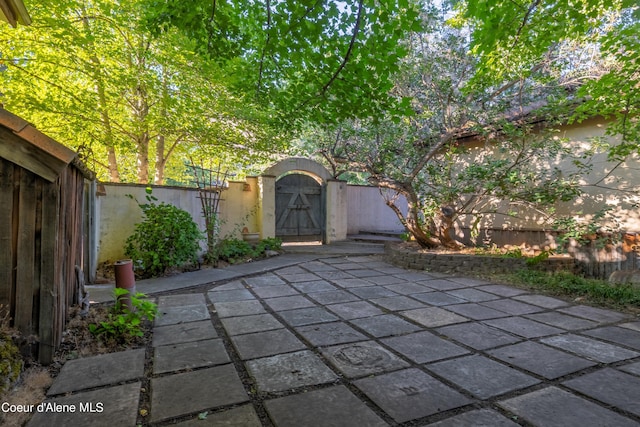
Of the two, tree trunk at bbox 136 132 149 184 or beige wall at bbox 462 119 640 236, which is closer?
beige wall at bbox 462 119 640 236

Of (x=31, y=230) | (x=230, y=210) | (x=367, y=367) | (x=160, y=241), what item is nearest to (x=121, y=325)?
(x=31, y=230)

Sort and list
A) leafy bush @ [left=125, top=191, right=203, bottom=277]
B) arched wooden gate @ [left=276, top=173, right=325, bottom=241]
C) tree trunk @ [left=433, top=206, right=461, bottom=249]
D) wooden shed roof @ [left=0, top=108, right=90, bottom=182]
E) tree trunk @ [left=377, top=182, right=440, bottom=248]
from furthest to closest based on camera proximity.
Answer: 1. arched wooden gate @ [left=276, top=173, right=325, bottom=241]
2. tree trunk @ [left=377, top=182, right=440, bottom=248]
3. tree trunk @ [left=433, top=206, right=461, bottom=249]
4. leafy bush @ [left=125, top=191, right=203, bottom=277]
5. wooden shed roof @ [left=0, top=108, right=90, bottom=182]

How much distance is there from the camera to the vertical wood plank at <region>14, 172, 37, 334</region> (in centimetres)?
196

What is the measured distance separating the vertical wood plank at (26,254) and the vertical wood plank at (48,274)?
0.17ft

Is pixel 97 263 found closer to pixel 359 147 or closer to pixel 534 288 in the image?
pixel 359 147

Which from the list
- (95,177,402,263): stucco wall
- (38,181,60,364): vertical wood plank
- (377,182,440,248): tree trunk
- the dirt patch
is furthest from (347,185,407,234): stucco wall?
(38,181,60,364): vertical wood plank

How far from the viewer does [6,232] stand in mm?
1933

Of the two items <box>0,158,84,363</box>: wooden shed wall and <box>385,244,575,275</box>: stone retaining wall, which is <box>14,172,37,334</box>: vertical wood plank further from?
<box>385,244,575,275</box>: stone retaining wall

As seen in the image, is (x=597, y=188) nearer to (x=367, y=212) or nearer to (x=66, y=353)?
(x=367, y=212)

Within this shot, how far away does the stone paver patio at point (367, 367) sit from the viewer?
1573 millimetres

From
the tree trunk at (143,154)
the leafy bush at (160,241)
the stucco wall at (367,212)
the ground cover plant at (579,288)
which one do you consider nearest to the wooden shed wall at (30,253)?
the leafy bush at (160,241)

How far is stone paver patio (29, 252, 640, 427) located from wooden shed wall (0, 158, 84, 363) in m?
0.35

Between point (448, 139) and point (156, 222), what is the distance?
16.7 ft

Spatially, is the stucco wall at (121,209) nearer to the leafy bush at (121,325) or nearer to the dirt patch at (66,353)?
the dirt patch at (66,353)
